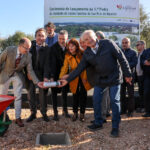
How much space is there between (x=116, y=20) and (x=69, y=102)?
4365 mm

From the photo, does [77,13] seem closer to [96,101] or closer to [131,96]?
[131,96]

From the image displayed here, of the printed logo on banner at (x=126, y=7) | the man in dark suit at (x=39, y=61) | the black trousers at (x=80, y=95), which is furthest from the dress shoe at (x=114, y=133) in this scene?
the printed logo on banner at (x=126, y=7)

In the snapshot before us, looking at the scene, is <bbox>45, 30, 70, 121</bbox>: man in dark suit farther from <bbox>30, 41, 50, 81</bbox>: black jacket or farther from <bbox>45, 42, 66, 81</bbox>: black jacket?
<bbox>30, 41, 50, 81</bbox>: black jacket

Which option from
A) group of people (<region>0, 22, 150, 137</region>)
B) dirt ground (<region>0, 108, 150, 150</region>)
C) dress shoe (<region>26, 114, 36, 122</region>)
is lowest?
dirt ground (<region>0, 108, 150, 150</region>)

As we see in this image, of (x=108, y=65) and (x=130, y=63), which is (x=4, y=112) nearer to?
(x=108, y=65)

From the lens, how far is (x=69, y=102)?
6836 mm

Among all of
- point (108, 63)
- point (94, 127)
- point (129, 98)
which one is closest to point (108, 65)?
point (108, 63)

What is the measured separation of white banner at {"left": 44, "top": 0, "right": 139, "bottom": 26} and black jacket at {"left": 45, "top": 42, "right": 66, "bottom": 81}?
4082 millimetres

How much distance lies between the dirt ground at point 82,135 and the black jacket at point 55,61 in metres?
1.07

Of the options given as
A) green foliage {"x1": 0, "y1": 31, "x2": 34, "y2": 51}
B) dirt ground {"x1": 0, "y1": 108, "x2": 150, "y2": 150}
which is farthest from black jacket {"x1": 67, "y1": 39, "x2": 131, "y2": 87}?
green foliage {"x1": 0, "y1": 31, "x2": 34, "y2": 51}

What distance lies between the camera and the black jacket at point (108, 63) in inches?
141

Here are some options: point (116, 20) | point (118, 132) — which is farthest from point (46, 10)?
point (118, 132)

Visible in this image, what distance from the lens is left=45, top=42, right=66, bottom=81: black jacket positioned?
14.5ft

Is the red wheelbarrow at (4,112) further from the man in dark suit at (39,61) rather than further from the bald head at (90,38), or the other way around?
the bald head at (90,38)
